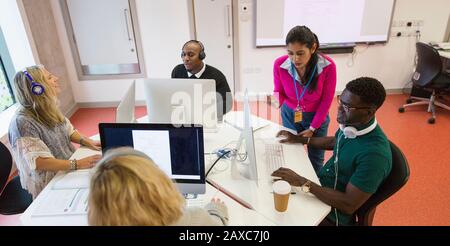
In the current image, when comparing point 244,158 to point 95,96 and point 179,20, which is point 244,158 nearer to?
point 179,20

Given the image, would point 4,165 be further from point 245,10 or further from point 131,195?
point 245,10

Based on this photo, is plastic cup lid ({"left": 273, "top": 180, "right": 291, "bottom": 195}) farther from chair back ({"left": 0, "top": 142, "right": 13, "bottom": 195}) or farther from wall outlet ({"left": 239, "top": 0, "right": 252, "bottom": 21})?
wall outlet ({"left": 239, "top": 0, "right": 252, "bottom": 21})

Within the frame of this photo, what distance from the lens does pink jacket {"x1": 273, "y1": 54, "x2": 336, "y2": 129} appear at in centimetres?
196

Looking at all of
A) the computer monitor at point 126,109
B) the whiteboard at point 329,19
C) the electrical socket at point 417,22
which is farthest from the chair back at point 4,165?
the electrical socket at point 417,22

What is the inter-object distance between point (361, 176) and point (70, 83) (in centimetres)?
412

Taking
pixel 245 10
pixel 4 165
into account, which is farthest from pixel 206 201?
pixel 245 10

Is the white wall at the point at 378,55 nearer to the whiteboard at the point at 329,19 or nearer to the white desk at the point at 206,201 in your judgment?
the whiteboard at the point at 329,19

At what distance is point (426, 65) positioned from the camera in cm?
339

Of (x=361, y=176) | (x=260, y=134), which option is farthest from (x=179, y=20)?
(x=361, y=176)

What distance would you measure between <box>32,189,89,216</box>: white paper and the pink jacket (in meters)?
1.45

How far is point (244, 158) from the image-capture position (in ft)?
5.46

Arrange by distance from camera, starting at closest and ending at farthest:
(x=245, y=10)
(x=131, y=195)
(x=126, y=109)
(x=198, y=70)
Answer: (x=131, y=195) < (x=126, y=109) < (x=198, y=70) < (x=245, y=10)

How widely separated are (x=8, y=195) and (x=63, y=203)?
30.7 inches

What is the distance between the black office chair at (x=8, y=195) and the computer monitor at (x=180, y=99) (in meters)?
0.92
